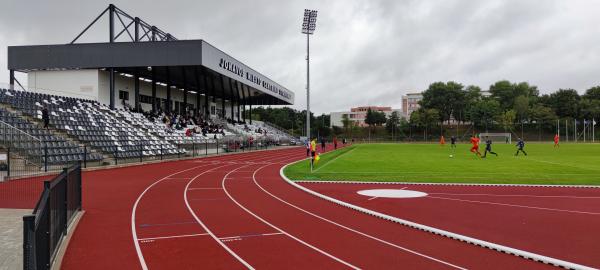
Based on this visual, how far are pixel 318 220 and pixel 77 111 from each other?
1032 inches

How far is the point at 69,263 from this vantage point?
6.26 m

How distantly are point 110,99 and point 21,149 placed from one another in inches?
735

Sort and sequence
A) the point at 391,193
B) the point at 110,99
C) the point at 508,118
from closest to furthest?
the point at 391,193 → the point at 110,99 → the point at 508,118

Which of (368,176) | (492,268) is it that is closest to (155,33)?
(368,176)

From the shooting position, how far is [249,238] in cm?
763

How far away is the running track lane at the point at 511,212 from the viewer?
711cm

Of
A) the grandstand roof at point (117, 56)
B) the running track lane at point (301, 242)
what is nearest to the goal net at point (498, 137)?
the grandstand roof at point (117, 56)

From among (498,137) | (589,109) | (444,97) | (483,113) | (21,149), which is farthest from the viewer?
(444,97)

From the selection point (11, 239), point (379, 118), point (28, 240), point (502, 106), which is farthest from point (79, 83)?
point (502, 106)

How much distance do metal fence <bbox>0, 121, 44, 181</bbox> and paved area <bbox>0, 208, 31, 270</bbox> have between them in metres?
9.43

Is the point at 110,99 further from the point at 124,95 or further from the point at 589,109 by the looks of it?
the point at 589,109

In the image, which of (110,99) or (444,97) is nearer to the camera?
(110,99)

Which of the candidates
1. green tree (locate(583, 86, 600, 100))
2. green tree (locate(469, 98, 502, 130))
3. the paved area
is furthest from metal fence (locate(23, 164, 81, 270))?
green tree (locate(583, 86, 600, 100))

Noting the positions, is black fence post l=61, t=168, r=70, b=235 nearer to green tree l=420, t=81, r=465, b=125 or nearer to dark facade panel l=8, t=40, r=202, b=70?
dark facade panel l=8, t=40, r=202, b=70
